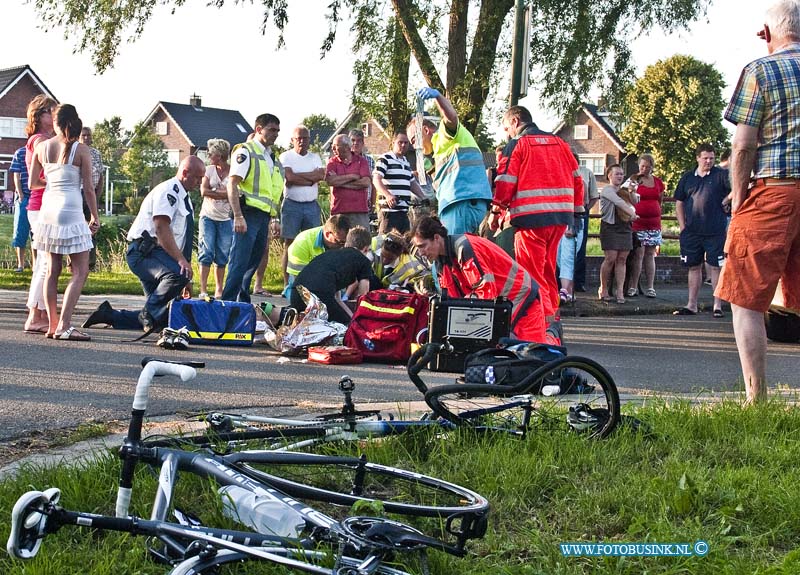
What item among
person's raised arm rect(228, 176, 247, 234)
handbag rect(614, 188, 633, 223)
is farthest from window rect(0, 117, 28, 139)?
person's raised arm rect(228, 176, 247, 234)

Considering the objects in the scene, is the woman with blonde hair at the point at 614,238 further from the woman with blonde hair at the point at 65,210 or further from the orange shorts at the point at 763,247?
the orange shorts at the point at 763,247

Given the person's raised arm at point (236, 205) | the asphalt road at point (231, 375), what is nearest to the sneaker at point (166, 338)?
the asphalt road at point (231, 375)

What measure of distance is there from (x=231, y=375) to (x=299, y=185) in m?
5.86

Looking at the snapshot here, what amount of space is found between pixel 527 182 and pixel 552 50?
10.8 meters

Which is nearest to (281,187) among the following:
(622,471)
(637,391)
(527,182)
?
(527,182)

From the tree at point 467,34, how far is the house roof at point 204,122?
7246 centimetres

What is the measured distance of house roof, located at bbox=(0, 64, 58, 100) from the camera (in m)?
70.8

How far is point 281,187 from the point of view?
39.7 ft

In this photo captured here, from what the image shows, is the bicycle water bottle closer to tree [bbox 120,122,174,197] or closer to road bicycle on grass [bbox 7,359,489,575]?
road bicycle on grass [bbox 7,359,489,575]

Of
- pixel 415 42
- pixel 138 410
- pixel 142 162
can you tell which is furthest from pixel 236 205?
pixel 142 162

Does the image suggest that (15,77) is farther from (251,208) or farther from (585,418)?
(585,418)

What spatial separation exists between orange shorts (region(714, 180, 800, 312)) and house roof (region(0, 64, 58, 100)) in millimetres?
69799

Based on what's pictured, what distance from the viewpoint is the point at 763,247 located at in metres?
5.95

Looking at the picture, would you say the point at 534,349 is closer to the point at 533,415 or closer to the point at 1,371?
the point at 533,415
